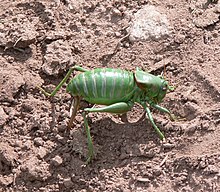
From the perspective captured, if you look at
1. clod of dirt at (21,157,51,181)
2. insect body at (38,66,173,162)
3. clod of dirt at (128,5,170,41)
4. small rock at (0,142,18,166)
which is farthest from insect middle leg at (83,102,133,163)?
clod of dirt at (128,5,170,41)

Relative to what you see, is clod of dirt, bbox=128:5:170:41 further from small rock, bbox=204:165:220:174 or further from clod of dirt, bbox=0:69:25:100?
small rock, bbox=204:165:220:174

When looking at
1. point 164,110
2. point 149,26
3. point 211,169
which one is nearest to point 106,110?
point 164,110

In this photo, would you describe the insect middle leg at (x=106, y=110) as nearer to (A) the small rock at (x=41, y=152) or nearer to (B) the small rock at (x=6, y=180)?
(A) the small rock at (x=41, y=152)

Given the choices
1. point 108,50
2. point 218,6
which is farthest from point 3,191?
point 218,6

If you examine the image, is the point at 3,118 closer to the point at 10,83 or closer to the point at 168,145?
the point at 10,83

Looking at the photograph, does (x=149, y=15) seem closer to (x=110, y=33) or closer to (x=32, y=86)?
(x=110, y=33)
